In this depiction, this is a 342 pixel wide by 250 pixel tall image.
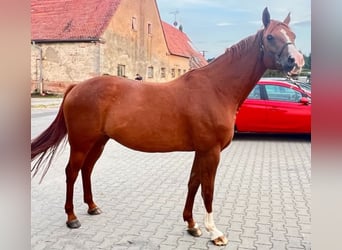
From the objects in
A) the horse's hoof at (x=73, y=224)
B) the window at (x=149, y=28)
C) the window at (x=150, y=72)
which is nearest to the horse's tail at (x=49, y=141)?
the horse's hoof at (x=73, y=224)

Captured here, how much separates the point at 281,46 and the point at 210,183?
905mm

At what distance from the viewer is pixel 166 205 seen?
282 centimetres

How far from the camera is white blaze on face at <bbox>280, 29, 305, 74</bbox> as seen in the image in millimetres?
1629

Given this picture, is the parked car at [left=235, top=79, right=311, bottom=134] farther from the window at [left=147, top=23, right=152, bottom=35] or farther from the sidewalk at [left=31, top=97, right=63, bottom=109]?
the sidewalk at [left=31, top=97, right=63, bottom=109]

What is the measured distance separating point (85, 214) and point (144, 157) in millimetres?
2162

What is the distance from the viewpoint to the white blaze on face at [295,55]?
1.63 m

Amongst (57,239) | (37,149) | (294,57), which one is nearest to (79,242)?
(57,239)

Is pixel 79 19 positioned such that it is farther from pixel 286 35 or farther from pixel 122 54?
pixel 286 35

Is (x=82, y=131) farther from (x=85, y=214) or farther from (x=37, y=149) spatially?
(x=85, y=214)

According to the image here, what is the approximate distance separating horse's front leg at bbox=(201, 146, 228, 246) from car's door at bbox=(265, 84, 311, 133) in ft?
5.05

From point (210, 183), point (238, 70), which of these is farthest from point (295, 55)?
point (210, 183)

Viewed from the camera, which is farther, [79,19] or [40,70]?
[79,19]

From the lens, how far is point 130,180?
3.59 m

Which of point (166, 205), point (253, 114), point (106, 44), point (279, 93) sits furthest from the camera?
point (253, 114)
